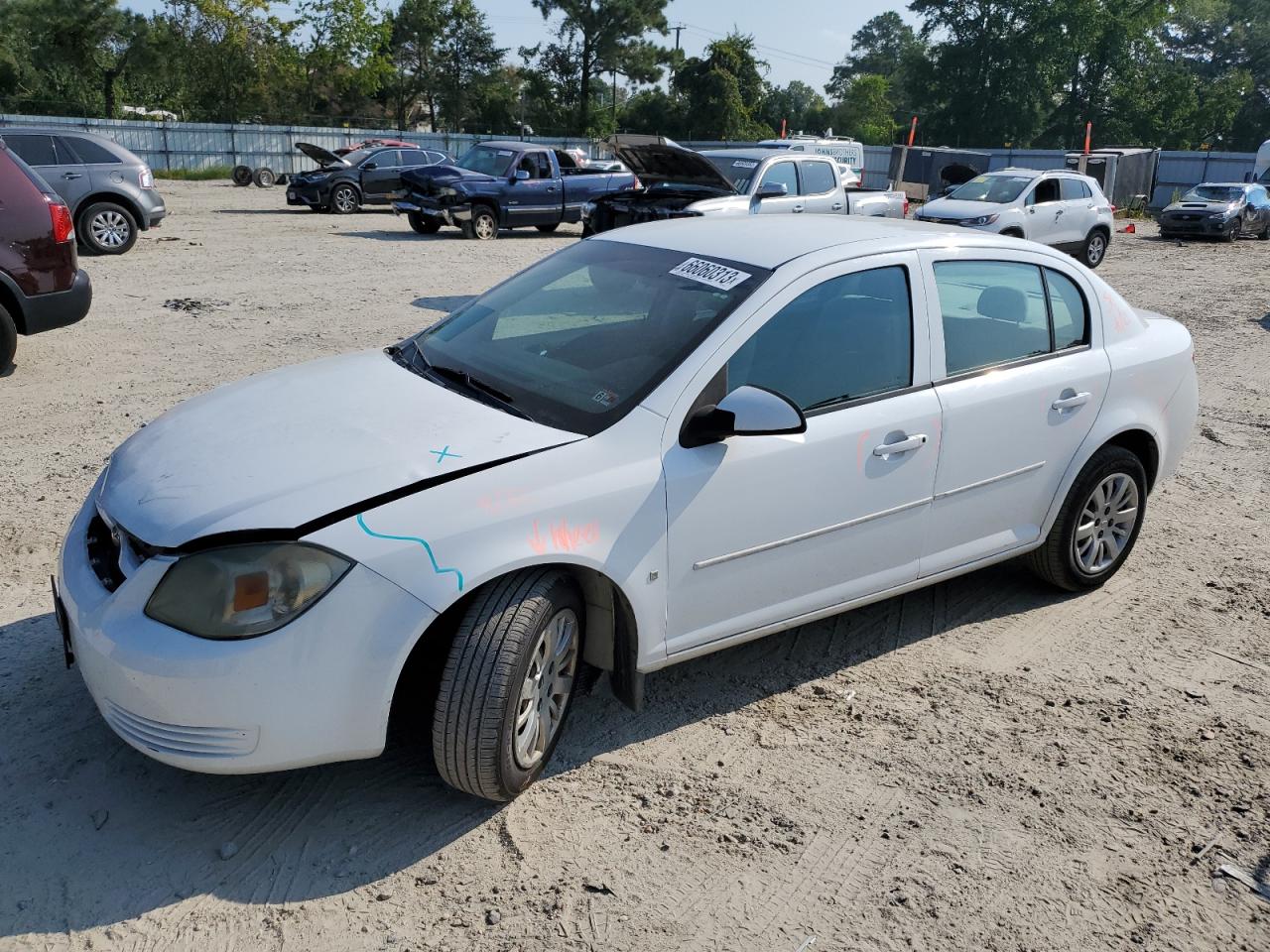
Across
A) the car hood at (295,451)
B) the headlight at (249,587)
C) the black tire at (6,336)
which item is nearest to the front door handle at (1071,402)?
the car hood at (295,451)

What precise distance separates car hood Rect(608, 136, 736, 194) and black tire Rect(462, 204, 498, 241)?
4.16 meters

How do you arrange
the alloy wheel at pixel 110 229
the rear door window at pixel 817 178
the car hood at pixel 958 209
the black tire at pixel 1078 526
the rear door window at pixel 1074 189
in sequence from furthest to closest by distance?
the rear door window at pixel 1074 189, the car hood at pixel 958 209, the rear door window at pixel 817 178, the alloy wheel at pixel 110 229, the black tire at pixel 1078 526

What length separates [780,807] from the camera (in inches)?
129

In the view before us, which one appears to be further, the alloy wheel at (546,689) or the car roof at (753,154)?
the car roof at (753,154)

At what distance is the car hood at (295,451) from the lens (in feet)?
9.45

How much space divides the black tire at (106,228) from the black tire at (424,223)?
5238 millimetres

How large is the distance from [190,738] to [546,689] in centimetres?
99

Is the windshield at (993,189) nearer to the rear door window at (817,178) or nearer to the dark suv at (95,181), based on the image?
the rear door window at (817,178)

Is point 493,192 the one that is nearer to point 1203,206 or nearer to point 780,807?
point 1203,206

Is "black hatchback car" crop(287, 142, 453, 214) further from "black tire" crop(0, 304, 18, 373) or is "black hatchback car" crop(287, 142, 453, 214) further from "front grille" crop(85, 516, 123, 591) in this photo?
"front grille" crop(85, 516, 123, 591)

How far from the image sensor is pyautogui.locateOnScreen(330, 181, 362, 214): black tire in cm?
2289

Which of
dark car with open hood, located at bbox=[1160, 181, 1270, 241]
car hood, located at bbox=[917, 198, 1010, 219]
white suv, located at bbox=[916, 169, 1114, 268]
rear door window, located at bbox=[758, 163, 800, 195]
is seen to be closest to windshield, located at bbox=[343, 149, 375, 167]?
rear door window, located at bbox=[758, 163, 800, 195]

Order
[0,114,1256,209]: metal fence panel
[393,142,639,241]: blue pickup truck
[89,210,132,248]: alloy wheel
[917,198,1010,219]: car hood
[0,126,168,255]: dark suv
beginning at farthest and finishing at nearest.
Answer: [0,114,1256,209]: metal fence panel
[393,142,639,241]: blue pickup truck
[917,198,1010,219]: car hood
[89,210,132,248]: alloy wheel
[0,126,168,255]: dark suv

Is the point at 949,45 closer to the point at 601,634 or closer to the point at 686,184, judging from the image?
the point at 686,184
